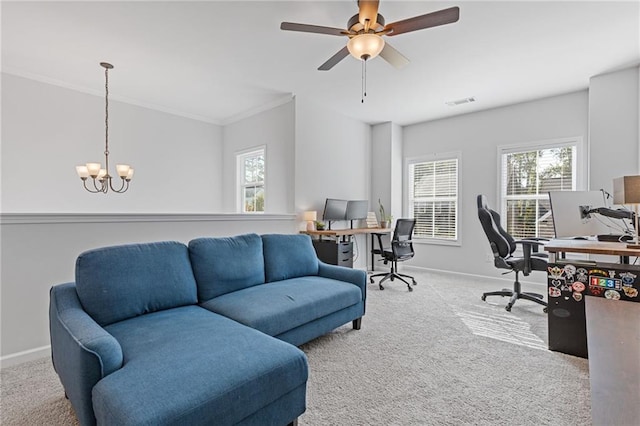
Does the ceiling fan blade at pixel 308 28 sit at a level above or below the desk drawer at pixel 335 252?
above

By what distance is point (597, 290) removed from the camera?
221cm

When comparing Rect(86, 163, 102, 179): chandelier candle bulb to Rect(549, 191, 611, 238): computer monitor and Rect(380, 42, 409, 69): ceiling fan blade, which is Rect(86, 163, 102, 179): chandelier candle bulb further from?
Rect(549, 191, 611, 238): computer monitor

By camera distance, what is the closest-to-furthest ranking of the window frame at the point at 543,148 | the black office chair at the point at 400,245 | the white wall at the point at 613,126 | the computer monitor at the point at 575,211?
the computer monitor at the point at 575,211 < the white wall at the point at 613,126 < the window frame at the point at 543,148 < the black office chair at the point at 400,245

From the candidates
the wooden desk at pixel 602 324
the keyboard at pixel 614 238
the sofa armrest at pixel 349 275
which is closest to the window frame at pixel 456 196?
the keyboard at pixel 614 238

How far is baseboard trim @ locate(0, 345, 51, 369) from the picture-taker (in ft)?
7.32

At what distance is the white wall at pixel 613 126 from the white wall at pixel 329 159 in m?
3.25

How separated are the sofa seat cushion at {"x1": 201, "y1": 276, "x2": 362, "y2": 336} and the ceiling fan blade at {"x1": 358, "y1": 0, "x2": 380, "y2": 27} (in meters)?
2.05

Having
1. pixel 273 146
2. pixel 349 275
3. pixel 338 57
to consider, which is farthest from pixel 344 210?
pixel 338 57

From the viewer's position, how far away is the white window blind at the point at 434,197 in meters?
5.39

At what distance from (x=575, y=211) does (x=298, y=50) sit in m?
3.05

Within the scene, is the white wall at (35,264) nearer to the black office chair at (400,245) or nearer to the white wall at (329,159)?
the white wall at (329,159)

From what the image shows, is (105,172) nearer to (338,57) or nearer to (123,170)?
(123,170)

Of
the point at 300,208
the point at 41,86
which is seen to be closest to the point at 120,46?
the point at 41,86

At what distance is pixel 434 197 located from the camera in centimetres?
564
